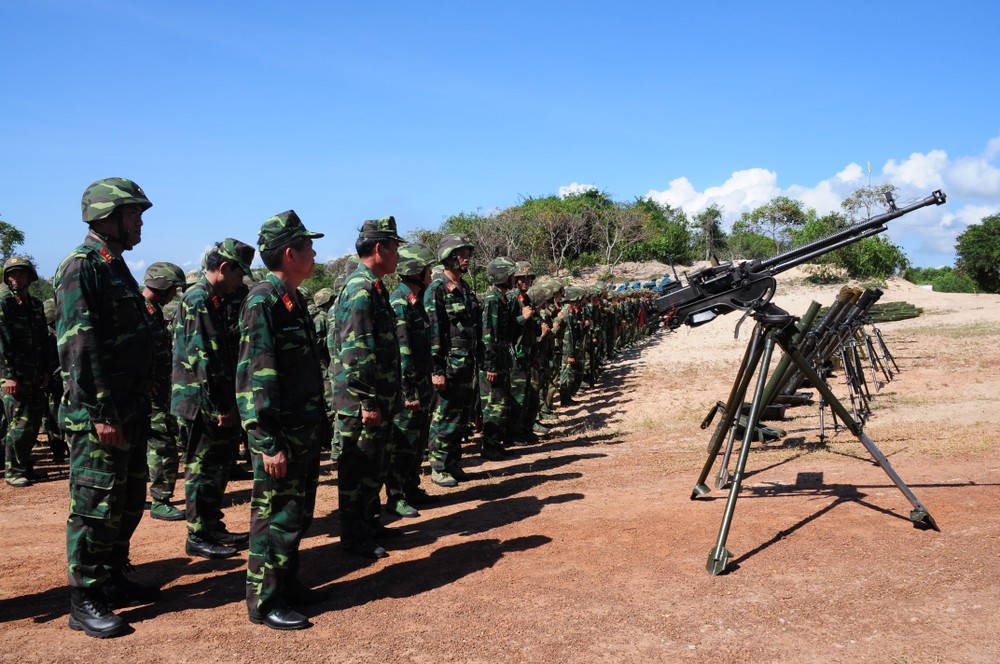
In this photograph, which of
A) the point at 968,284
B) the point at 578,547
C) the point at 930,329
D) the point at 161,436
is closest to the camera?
the point at 578,547

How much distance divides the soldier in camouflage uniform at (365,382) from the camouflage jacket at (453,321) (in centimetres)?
194

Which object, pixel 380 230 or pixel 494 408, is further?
pixel 494 408

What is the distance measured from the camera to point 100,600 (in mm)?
Result: 4207

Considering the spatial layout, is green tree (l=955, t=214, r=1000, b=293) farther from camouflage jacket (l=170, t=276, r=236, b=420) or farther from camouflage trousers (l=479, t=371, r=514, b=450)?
camouflage jacket (l=170, t=276, r=236, b=420)

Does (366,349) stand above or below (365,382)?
above

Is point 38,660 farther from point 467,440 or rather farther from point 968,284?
point 968,284

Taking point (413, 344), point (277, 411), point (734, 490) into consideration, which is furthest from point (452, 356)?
point (277, 411)

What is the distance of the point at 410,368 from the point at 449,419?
1586 mm

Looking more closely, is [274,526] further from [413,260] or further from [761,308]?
[761,308]

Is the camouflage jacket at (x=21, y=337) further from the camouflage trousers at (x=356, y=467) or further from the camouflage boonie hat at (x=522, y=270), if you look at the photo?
the camouflage boonie hat at (x=522, y=270)

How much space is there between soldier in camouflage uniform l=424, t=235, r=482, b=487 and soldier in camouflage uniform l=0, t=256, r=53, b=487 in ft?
15.1

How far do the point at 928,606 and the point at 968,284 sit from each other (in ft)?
195

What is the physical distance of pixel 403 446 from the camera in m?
6.55

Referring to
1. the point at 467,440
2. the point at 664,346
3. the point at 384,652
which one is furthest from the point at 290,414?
the point at 664,346
